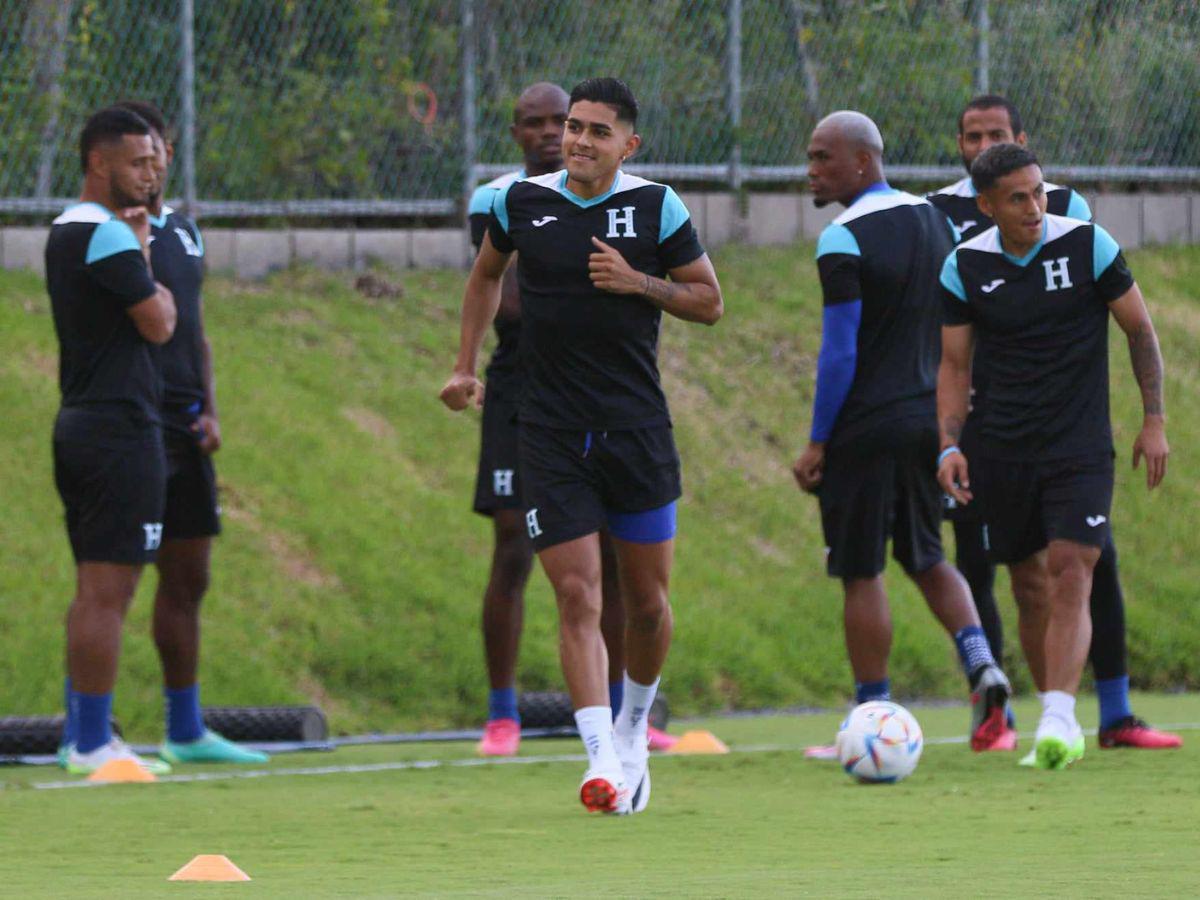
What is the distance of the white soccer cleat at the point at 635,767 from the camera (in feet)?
21.9

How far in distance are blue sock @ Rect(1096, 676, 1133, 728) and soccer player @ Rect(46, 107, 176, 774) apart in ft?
11.4

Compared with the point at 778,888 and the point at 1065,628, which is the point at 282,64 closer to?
the point at 1065,628

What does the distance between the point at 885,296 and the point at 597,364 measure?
1.87 m

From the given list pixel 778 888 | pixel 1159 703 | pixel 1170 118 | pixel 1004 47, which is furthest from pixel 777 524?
pixel 778 888

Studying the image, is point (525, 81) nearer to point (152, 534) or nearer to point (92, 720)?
point (152, 534)

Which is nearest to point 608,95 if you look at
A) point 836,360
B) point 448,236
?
point 836,360

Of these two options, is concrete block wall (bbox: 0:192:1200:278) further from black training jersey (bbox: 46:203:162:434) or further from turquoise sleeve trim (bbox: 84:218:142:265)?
turquoise sleeve trim (bbox: 84:218:142:265)

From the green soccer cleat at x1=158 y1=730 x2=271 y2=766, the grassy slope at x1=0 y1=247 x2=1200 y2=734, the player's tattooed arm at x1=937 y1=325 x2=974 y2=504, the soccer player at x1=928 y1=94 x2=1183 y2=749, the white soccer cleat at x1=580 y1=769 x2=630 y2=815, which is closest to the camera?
the white soccer cleat at x1=580 y1=769 x2=630 y2=815

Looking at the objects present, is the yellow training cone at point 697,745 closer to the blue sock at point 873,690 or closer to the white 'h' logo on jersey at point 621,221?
the blue sock at point 873,690

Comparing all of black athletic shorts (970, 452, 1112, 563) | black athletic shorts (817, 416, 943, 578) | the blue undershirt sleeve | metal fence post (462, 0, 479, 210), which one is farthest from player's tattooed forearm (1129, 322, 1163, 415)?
metal fence post (462, 0, 479, 210)

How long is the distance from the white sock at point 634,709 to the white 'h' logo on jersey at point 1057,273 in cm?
202

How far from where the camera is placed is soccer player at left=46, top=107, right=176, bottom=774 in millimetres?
8195

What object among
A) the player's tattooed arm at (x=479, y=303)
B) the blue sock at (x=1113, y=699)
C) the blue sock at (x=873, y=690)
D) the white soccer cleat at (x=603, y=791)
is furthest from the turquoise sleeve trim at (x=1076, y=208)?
the white soccer cleat at (x=603, y=791)

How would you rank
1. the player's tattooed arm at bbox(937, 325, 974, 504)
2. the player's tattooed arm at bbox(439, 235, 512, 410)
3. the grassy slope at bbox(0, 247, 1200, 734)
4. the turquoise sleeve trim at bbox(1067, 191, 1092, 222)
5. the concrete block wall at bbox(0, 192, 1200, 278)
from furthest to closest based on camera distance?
the concrete block wall at bbox(0, 192, 1200, 278)
the grassy slope at bbox(0, 247, 1200, 734)
the turquoise sleeve trim at bbox(1067, 191, 1092, 222)
the player's tattooed arm at bbox(937, 325, 974, 504)
the player's tattooed arm at bbox(439, 235, 512, 410)
